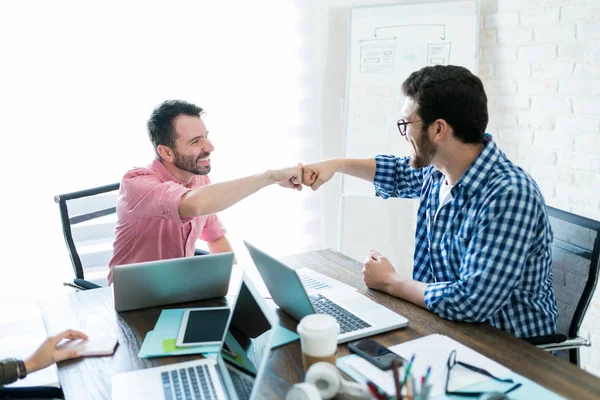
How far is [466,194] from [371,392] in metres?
0.77

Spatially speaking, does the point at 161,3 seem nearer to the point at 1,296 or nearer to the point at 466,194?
the point at 1,296

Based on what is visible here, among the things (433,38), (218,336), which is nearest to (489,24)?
(433,38)

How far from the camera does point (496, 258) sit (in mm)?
1354

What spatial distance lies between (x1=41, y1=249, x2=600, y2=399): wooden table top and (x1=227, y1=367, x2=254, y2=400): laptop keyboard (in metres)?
0.07

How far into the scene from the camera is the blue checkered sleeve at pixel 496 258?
136 cm

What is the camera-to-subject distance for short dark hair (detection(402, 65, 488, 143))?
154cm

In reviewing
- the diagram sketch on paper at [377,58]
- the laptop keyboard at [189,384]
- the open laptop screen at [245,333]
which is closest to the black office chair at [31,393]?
the laptop keyboard at [189,384]

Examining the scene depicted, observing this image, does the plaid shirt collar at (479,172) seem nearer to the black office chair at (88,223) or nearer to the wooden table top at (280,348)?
the wooden table top at (280,348)

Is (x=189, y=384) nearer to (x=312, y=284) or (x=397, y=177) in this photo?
(x=312, y=284)

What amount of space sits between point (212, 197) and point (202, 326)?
0.46 m

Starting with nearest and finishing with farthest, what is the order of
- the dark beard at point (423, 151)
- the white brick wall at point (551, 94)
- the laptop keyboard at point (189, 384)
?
the laptop keyboard at point (189, 384) → the dark beard at point (423, 151) → the white brick wall at point (551, 94)

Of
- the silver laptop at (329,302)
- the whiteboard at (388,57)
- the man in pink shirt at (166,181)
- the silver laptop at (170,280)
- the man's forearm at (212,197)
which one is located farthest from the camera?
the whiteboard at (388,57)

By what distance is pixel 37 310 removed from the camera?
8.84 feet

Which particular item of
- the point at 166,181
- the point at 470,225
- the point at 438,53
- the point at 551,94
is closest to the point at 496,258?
the point at 470,225
